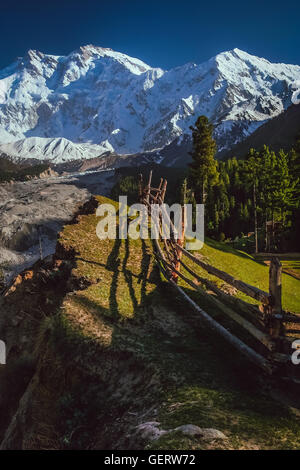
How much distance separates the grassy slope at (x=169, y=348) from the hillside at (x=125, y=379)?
0.07 feet

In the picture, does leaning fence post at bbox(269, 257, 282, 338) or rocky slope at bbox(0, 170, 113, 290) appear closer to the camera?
leaning fence post at bbox(269, 257, 282, 338)

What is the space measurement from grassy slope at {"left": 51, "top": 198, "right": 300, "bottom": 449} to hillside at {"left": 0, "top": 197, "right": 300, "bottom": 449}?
2cm

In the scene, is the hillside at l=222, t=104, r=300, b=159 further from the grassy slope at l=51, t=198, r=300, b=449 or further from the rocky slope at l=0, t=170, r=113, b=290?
the grassy slope at l=51, t=198, r=300, b=449

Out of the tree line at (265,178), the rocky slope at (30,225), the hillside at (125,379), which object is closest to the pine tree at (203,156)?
the tree line at (265,178)

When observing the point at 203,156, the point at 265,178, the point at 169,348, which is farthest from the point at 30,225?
the point at 169,348

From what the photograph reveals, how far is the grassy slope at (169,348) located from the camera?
3.93 meters

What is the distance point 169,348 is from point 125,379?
131cm

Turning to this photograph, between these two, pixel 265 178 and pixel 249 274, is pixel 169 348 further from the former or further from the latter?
pixel 265 178

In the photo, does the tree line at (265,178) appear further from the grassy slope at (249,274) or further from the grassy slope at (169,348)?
the grassy slope at (169,348)

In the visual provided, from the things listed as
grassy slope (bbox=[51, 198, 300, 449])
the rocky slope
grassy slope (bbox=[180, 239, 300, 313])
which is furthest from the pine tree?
the rocky slope

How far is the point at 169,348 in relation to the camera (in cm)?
662

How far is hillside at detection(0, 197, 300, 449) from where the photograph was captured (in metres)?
3.99

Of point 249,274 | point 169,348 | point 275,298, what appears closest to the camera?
point 275,298
